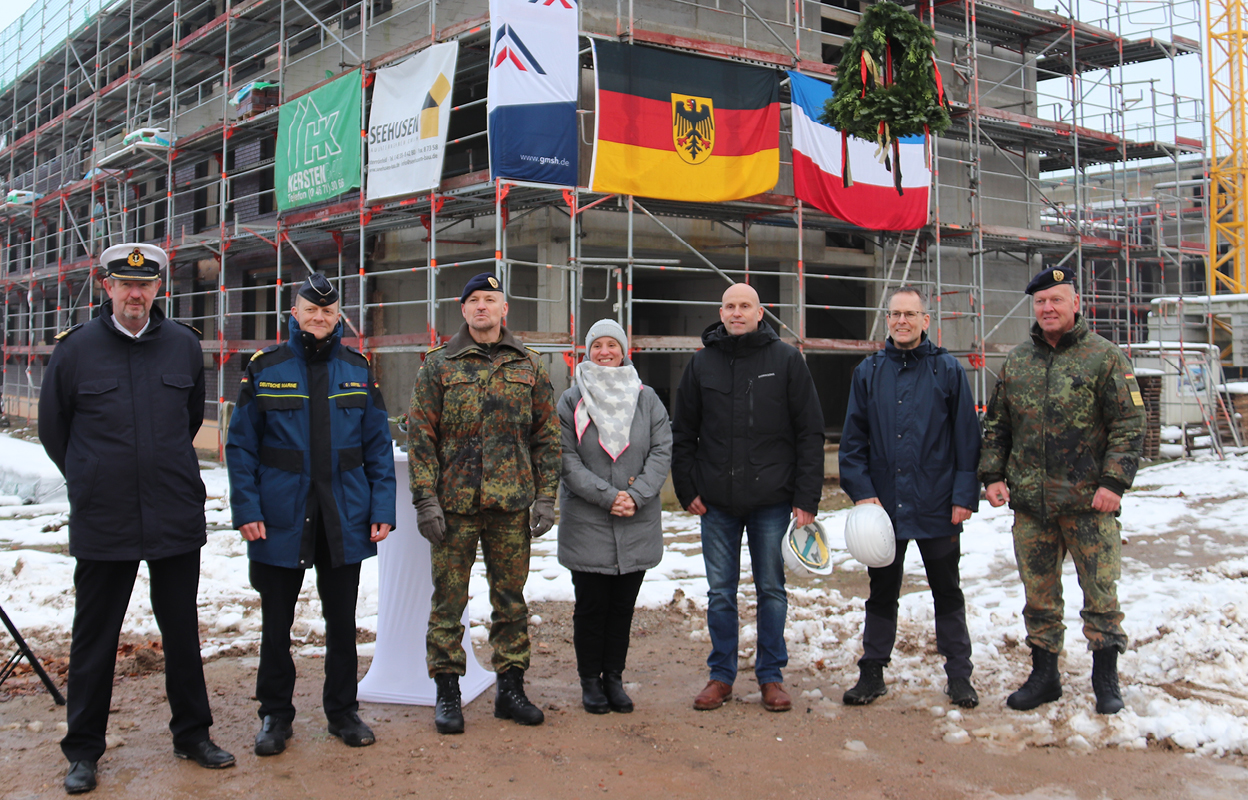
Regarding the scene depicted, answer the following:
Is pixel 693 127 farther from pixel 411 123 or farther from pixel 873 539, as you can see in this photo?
pixel 873 539

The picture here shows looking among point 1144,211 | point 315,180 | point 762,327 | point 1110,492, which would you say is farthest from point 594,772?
point 1144,211

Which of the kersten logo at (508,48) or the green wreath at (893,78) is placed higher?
the kersten logo at (508,48)

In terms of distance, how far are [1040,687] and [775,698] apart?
1236mm

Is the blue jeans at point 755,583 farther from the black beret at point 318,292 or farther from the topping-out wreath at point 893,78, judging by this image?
the topping-out wreath at point 893,78

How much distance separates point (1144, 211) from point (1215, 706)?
3247 cm

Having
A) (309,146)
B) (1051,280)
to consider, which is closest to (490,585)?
(1051,280)

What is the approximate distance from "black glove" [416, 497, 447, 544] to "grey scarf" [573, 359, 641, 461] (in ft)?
2.61

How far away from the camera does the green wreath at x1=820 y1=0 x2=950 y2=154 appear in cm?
748

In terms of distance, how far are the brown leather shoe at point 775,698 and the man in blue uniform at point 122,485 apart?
7.91 feet

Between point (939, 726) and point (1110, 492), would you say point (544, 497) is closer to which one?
point (939, 726)

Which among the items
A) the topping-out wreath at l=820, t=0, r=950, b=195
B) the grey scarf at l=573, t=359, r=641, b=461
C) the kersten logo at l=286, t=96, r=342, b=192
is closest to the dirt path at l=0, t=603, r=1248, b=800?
the grey scarf at l=573, t=359, r=641, b=461

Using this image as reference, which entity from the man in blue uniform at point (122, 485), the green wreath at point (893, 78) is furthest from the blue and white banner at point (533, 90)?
the man in blue uniform at point (122, 485)

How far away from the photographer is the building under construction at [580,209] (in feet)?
39.2

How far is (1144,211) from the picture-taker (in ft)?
104
